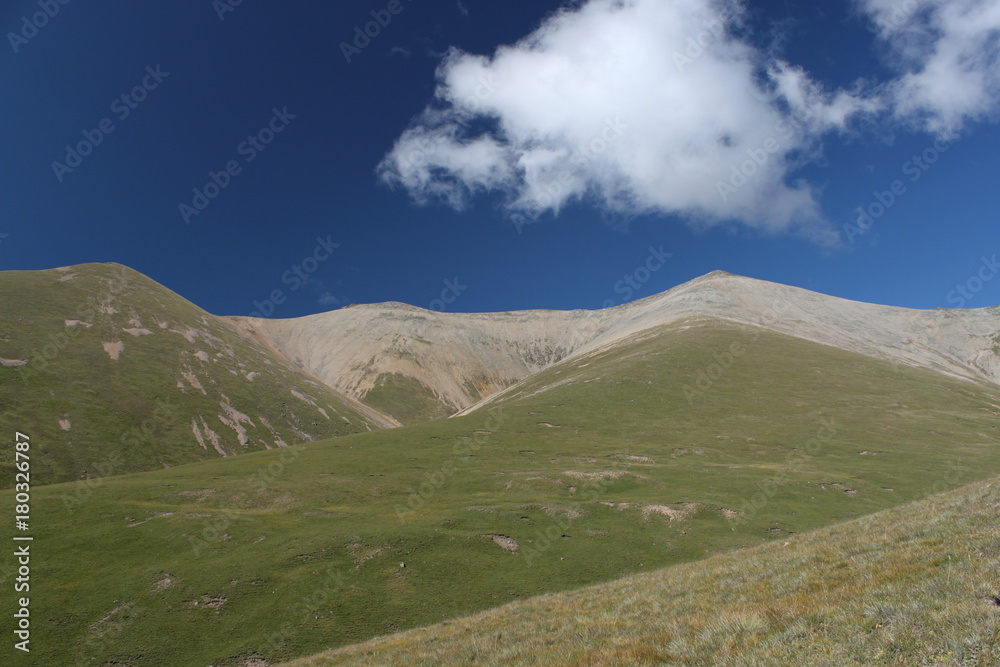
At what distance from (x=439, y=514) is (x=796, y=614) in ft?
124

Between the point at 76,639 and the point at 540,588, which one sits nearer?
the point at 76,639

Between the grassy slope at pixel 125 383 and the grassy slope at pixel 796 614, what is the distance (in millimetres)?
90424

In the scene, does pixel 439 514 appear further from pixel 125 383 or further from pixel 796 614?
pixel 125 383

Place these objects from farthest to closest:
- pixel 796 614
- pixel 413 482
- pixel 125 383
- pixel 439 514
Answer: pixel 125 383
pixel 413 482
pixel 439 514
pixel 796 614

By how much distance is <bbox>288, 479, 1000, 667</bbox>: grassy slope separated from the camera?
8.55 meters

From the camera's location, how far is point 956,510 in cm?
1889

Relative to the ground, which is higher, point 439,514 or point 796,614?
point 796,614

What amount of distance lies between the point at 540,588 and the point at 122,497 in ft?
138

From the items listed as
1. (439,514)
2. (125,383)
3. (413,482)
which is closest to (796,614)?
(439,514)

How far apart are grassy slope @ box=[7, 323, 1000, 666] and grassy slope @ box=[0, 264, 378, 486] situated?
38.1 metres

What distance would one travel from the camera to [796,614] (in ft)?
35.8

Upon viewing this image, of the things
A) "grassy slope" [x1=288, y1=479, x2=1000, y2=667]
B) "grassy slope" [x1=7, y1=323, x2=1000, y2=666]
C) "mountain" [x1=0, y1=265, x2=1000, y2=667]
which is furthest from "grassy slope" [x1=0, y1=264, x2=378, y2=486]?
"grassy slope" [x1=288, y1=479, x2=1000, y2=667]

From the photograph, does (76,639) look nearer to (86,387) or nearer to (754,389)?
(86,387)

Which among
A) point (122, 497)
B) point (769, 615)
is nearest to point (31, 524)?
point (122, 497)
